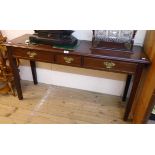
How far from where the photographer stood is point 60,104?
1.90 metres

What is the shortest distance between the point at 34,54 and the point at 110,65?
716mm

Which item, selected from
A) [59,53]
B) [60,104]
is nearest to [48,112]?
[60,104]

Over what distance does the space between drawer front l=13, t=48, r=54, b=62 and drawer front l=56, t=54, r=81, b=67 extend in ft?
0.26

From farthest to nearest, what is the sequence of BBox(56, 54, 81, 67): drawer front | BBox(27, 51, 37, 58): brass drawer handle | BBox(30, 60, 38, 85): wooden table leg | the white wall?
BBox(30, 60, 38, 85): wooden table leg
the white wall
BBox(27, 51, 37, 58): brass drawer handle
BBox(56, 54, 81, 67): drawer front

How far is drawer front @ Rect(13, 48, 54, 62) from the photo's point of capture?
4.97 feet

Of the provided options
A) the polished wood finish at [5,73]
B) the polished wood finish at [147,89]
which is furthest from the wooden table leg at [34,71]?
the polished wood finish at [147,89]

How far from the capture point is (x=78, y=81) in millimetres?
2098

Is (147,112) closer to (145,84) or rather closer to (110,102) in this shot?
(145,84)

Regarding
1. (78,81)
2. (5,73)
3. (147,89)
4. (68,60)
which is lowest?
(78,81)

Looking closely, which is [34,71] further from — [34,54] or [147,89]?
[147,89]

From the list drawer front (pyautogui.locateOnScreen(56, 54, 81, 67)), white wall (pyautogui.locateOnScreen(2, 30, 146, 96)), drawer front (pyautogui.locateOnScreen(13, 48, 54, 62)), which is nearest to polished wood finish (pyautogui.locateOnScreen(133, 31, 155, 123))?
white wall (pyautogui.locateOnScreen(2, 30, 146, 96))

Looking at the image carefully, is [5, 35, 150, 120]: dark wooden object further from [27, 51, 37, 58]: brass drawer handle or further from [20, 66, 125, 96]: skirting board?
[20, 66, 125, 96]: skirting board

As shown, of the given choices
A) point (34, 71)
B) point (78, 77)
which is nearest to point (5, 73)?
point (34, 71)
